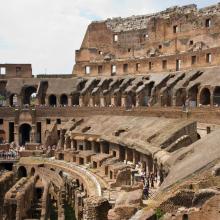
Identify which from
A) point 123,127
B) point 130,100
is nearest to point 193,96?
point 123,127

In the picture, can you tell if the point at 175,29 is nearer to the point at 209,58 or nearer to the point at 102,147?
the point at 209,58

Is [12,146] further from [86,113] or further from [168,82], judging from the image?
[168,82]

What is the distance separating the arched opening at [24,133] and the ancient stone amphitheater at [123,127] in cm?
24

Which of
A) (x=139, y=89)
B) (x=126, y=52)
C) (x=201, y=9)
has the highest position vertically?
(x=201, y=9)

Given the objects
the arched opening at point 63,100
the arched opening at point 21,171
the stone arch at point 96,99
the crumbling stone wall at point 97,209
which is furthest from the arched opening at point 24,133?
the crumbling stone wall at point 97,209

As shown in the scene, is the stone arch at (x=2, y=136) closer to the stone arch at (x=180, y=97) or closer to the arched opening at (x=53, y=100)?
the arched opening at (x=53, y=100)

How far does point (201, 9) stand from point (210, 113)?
23.1 meters

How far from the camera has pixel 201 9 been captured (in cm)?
5509

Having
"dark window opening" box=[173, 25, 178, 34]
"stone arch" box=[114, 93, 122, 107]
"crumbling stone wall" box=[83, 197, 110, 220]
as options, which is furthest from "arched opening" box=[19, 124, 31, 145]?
"crumbling stone wall" box=[83, 197, 110, 220]

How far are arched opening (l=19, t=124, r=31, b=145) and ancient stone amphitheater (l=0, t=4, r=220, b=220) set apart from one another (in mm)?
239

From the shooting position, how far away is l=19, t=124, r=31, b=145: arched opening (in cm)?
6006

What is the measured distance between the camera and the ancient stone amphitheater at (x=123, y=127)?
21391mm

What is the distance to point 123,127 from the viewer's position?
44.1 metres

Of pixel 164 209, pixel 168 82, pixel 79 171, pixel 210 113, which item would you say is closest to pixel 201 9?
pixel 168 82
